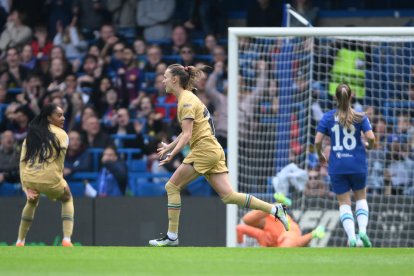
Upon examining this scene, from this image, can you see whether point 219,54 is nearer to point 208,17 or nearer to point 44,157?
point 208,17

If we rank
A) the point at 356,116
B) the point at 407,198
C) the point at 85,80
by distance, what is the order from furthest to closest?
the point at 85,80, the point at 407,198, the point at 356,116

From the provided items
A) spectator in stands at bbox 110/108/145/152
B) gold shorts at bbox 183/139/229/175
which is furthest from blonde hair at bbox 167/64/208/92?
spectator in stands at bbox 110/108/145/152

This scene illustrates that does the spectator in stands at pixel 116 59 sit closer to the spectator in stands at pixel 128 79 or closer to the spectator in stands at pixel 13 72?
the spectator in stands at pixel 128 79

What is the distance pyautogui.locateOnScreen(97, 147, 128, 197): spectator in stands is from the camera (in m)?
17.9

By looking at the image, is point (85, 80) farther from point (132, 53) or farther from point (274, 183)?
point (274, 183)

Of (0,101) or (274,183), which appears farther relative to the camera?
(0,101)

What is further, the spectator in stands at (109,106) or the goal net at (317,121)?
the spectator in stands at (109,106)

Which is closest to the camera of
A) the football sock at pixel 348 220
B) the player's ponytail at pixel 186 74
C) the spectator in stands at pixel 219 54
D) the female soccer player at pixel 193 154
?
the female soccer player at pixel 193 154

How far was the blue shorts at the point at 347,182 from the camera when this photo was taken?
13359mm

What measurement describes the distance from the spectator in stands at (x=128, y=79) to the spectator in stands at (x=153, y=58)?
17 cm

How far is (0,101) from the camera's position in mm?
20438

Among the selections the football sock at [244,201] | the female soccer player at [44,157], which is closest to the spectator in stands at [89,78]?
the female soccer player at [44,157]

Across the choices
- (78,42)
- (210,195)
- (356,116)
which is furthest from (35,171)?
(78,42)

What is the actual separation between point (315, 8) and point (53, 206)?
233 inches
